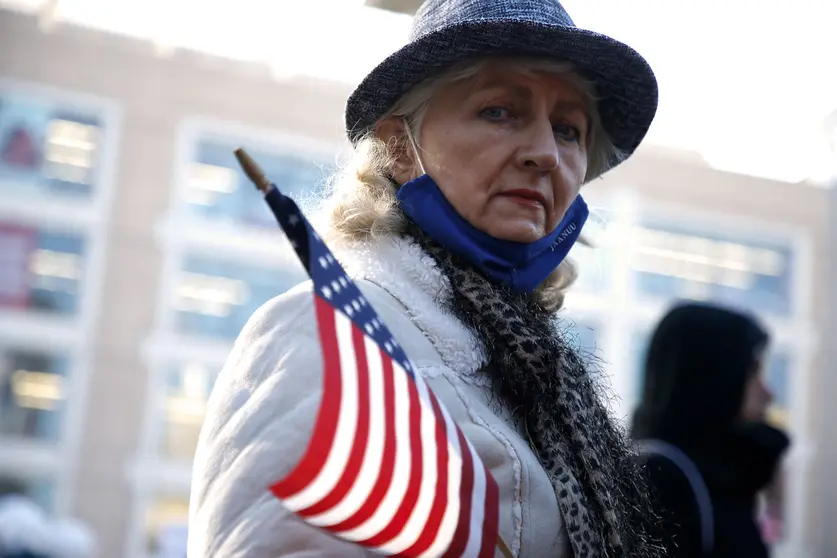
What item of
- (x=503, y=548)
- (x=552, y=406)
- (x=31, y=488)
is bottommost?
(x=503, y=548)

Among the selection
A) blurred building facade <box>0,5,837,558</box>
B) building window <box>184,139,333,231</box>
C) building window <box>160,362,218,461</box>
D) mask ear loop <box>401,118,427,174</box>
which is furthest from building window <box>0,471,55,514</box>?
mask ear loop <box>401,118,427,174</box>

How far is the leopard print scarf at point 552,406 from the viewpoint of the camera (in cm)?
111

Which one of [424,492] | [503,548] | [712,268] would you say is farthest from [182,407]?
[424,492]

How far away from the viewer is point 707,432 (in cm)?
193

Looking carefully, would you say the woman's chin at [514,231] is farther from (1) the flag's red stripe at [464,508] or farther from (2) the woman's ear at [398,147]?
(1) the flag's red stripe at [464,508]

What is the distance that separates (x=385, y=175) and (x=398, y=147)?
4cm

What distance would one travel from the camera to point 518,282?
126 centimetres

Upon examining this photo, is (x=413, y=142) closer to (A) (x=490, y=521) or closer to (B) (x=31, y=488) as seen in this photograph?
(A) (x=490, y=521)

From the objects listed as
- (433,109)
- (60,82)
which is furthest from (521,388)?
(60,82)

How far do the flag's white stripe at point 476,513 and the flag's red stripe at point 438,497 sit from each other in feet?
0.10

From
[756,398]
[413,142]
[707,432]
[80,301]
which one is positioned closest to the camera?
[413,142]

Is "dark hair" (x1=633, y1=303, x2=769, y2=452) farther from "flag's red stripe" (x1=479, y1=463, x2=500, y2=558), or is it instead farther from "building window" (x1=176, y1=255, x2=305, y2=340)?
"building window" (x1=176, y1=255, x2=305, y2=340)

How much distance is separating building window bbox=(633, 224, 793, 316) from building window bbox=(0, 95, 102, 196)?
10105 mm

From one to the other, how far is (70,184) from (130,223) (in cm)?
115
